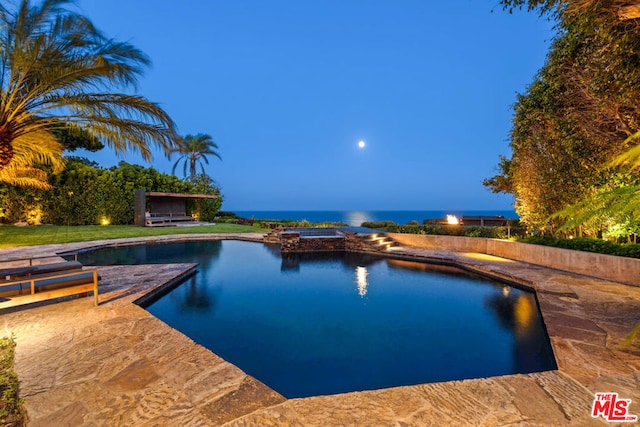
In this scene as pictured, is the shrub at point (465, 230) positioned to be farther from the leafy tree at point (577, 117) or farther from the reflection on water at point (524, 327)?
the reflection on water at point (524, 327)

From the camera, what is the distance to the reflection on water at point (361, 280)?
22.7 ft

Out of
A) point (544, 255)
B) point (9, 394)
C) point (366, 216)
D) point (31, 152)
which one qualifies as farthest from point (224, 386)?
point (366, 216)

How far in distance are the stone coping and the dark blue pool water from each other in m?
0.68

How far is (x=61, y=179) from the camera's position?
18.0 metres

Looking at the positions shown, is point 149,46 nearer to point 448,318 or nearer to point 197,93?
point 197,93

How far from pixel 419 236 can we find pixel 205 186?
2235 centimetres

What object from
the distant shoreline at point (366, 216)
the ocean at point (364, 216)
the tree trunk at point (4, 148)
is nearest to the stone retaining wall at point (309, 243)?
the tree trunk at point (4, 148)

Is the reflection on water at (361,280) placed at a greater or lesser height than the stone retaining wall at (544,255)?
lesser

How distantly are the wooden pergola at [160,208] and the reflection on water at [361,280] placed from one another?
18231 mm

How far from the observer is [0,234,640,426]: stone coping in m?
2.28

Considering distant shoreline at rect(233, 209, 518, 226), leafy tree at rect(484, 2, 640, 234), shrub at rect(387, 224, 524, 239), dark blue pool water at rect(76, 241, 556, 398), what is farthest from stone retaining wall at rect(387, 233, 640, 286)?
distant shoreline at rect(233, 209, 518, 226)

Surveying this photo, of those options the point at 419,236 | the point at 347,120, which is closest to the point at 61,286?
the point at 419,236

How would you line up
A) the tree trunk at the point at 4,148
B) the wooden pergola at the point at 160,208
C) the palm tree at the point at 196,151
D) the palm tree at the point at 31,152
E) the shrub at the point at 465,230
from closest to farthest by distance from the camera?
the tree trunk at the point at 4,148 → the palm tree at the point at 31,152 → the shrub at the point at 465,230 → the wooden pergola at the point at 160,208 → the palm tree at the point at 196,151

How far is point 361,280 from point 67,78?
8681mm
